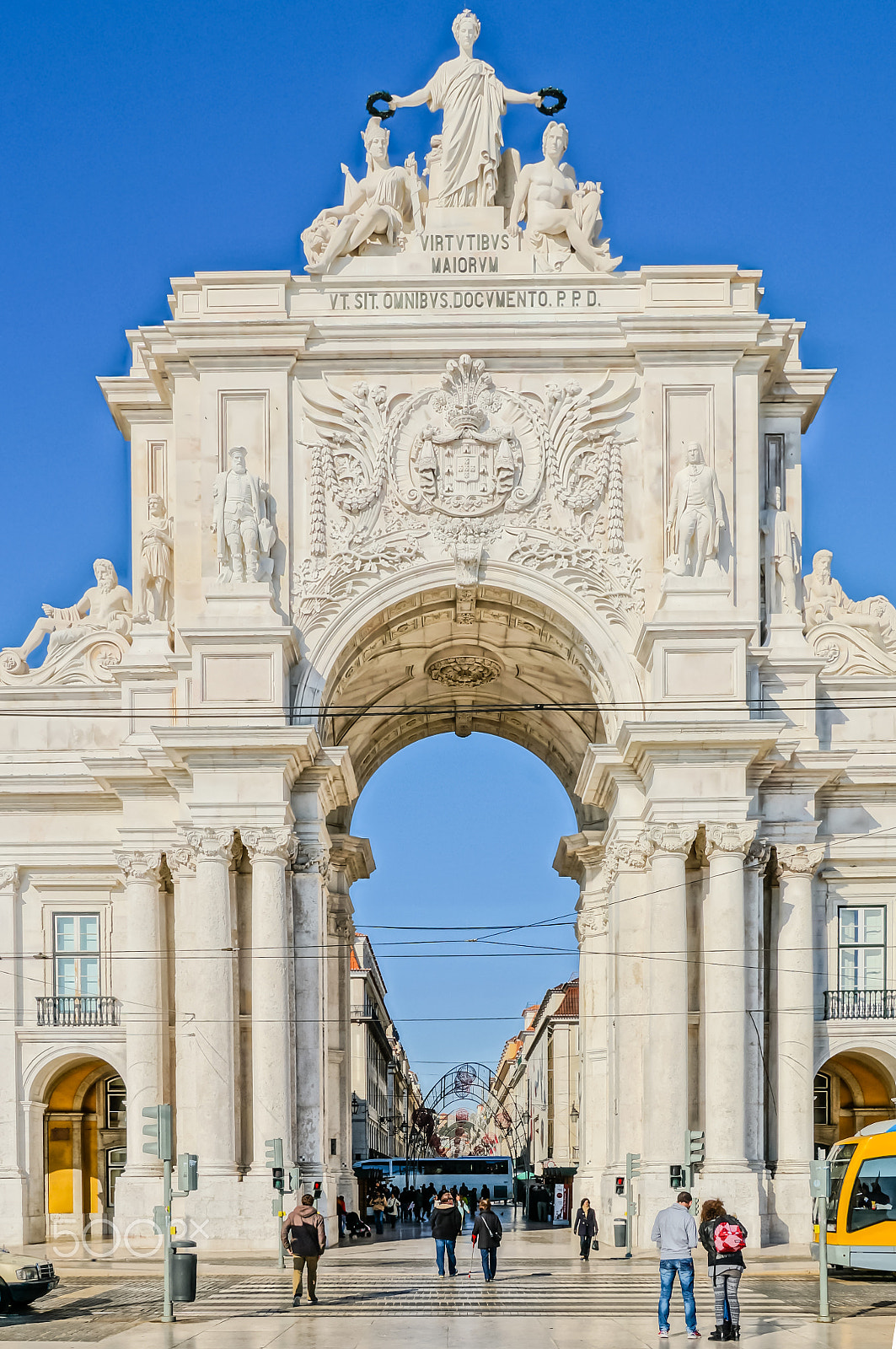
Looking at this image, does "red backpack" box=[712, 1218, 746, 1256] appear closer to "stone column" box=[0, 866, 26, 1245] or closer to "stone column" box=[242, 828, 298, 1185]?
"stone column" box=[242, 828, 298, 1185]

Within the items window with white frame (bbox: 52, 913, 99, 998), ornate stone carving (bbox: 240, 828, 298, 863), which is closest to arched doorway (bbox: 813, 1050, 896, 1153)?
ornate stone carving (bbox: 240, 828, 298, 863)

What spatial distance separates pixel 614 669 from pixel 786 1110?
1028 cm

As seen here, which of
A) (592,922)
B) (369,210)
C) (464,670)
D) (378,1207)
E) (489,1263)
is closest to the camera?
(489,1263)

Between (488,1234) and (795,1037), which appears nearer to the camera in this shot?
(488,1234)

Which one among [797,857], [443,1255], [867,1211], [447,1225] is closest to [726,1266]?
[867,1211]

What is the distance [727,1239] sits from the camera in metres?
23.2

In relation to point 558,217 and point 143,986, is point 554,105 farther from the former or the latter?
point 143,986

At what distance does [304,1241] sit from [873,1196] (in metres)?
10.4

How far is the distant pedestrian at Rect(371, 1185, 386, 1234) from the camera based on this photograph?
5728 cm

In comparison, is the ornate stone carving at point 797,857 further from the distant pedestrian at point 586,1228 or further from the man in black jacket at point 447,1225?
the man in black jacket at point 447,1225

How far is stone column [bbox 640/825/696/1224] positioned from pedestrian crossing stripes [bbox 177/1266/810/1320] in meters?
4.61

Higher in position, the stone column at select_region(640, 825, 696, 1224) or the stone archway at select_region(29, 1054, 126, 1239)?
the stone column at select_region(640, 825, 696, 1224)

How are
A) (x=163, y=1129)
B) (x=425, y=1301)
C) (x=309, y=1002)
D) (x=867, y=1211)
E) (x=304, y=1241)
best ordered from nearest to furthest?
(x=163, y=1129) < (x=304, y=1241) < (x=425, y=1301) < (x=867, y=1211) < (x=309, y=1002)

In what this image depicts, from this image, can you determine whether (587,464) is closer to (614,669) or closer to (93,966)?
(614,669)
